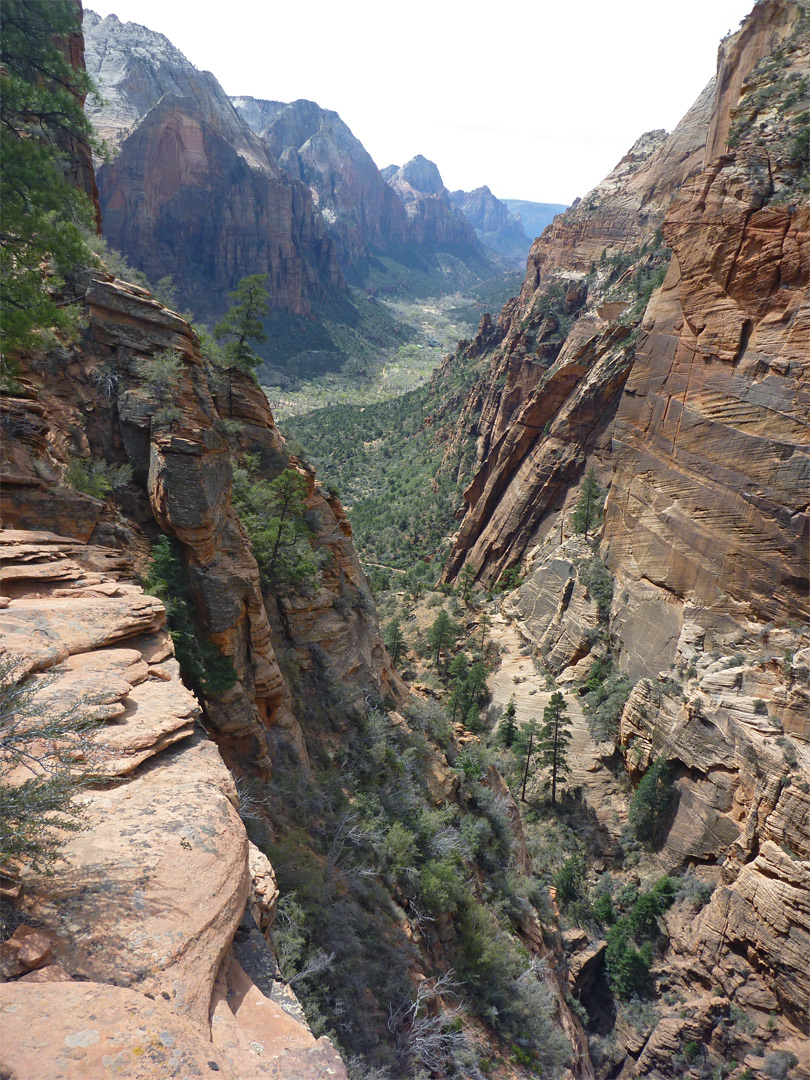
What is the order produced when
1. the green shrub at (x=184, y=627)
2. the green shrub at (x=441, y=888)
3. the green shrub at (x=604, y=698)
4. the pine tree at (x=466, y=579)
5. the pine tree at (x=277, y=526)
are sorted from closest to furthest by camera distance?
the green shrub at (x=184, y=627) → the green shrub at (x=441, y=888) → the pine tree at (x=277, y=526) → the green shrub at (x=604, y=698) → the pine tree at (x=466, y=579)

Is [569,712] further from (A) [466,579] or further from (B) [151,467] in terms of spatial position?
(B) [151,467]

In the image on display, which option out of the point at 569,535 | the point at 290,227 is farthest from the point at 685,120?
the point at 290,227

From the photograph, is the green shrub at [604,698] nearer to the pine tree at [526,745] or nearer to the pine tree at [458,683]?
the pine tree at [526,745]

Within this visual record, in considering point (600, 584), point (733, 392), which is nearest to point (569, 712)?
point (600, 584)

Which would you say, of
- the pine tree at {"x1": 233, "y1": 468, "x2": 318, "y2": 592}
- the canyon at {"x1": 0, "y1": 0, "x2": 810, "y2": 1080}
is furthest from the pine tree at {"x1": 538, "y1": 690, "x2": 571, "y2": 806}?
the pine tree at {"x1": 233, "y1": 468, "x2": 318, "y2": 592}

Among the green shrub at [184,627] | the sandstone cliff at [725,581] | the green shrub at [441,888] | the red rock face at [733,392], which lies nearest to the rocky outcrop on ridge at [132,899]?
the green shrub at [184,627]

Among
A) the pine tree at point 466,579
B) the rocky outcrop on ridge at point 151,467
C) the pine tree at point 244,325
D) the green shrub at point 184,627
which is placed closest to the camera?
the rocky outcrop on ridge at point 151,467

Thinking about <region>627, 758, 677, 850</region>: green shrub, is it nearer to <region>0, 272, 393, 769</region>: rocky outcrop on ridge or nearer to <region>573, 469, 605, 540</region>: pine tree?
<region>573, 469, 605, 540</region>: pine tree

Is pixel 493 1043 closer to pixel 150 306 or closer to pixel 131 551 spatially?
pixel 131 551
